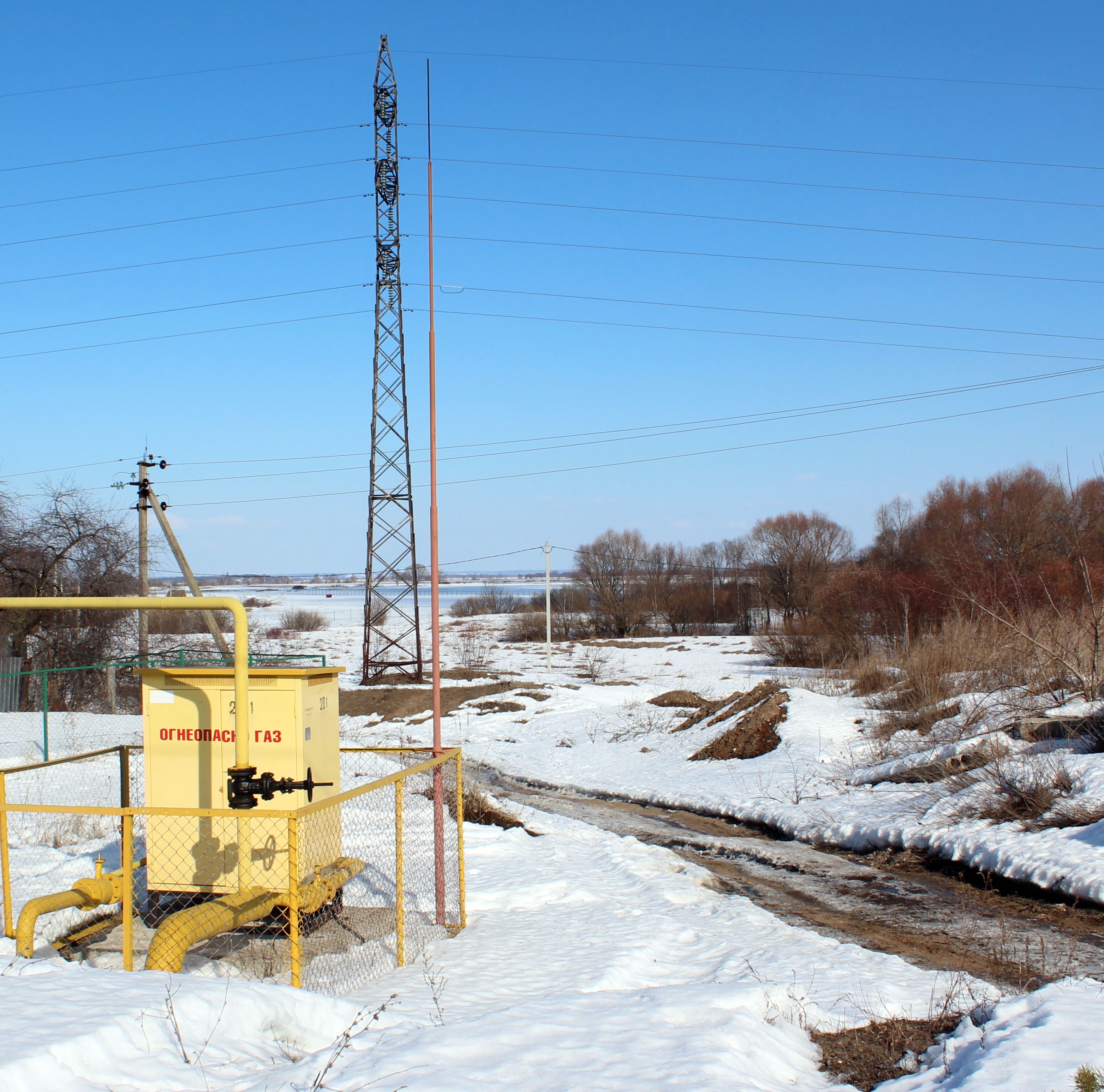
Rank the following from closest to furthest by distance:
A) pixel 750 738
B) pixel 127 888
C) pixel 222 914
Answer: pixel 127 888 → pixel 222 914 → pixel 750 738

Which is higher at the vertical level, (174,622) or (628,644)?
(174,622)

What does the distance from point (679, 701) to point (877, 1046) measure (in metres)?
19.8

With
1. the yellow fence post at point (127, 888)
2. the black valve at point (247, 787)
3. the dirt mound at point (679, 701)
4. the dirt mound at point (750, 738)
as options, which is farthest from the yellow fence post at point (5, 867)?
the dirt mound at point (679, 701)

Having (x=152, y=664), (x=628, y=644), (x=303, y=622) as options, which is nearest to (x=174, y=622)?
(x=628, y=644)

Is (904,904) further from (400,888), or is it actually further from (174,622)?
(174,622)

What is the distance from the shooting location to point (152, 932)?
24.9 ft

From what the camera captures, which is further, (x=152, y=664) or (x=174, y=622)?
(x=174, y=622)

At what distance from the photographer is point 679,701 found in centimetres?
2480

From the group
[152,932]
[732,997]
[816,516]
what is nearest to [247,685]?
[152,932]

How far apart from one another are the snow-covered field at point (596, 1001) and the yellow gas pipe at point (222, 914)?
617mm

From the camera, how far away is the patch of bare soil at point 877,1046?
15.8ft

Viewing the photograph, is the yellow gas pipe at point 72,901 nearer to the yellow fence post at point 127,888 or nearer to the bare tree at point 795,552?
the yellow fence post at point 127,888

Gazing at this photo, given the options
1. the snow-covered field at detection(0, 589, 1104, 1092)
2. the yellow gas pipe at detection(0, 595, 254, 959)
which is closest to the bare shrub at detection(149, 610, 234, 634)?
the snow-covered field at detection(0, 589, 1104, 1092)

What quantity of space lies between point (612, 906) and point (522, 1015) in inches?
147
